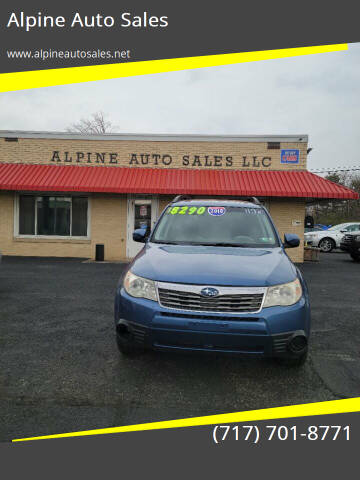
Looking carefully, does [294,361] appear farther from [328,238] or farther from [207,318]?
[328,238]

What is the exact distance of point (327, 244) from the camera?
21.3m

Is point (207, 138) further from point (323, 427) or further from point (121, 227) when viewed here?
point (323, 427)

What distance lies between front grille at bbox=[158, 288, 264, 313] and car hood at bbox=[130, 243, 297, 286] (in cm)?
12

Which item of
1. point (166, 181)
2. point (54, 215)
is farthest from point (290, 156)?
point (54, 215)

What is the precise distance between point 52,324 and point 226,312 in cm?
321

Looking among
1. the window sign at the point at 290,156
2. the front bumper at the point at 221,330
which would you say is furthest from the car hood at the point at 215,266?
the window sign at the point at 290,156

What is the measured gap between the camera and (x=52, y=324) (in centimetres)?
525

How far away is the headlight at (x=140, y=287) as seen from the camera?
3.24m

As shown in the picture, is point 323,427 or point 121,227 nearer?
point 323,427

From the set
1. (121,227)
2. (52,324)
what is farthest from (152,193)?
(52,324)

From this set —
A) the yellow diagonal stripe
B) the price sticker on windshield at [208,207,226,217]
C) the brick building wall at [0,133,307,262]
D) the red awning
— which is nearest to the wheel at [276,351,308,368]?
the yellow diagonal stripe

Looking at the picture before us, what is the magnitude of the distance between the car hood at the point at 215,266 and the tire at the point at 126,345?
602 mm

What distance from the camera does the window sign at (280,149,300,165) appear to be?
14.5m

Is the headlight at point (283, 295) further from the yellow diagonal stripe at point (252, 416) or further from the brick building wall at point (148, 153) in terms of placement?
the brick building wall at point (148, 153)
